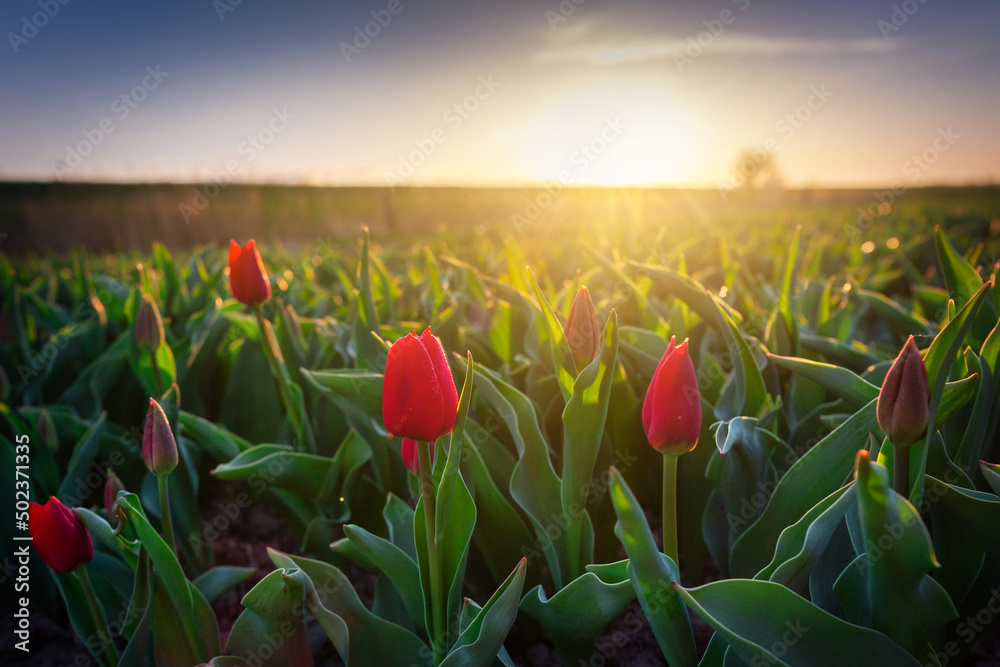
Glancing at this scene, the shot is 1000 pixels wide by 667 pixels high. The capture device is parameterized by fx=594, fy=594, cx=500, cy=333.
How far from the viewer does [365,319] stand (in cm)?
147

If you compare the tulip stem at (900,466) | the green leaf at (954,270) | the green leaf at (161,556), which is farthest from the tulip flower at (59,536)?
the green leaf at (954,270)

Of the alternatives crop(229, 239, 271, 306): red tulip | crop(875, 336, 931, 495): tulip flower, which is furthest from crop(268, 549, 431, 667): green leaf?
crop(875, 336, 931, 495): tulip flower

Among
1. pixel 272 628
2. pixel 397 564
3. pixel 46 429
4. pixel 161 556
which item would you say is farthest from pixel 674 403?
pixel 46 429

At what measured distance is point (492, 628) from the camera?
85cm

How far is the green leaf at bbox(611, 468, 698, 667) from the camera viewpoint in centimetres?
70

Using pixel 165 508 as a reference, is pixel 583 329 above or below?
above

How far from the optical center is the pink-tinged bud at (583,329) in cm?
103

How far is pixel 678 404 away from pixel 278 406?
1374 mm

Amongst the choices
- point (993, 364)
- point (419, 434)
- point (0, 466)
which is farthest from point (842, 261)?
point (0, 466)

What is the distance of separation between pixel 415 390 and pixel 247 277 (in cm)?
85

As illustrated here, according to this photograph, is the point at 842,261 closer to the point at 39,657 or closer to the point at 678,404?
the point at 678,404

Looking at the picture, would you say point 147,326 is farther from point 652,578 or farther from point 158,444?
point 652,578

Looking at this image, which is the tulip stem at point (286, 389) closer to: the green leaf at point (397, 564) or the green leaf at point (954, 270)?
the green leaf at point (397, 564)

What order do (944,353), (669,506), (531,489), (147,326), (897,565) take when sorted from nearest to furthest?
(897,565), (944,353), (669,506), (531,489), (147,326)
